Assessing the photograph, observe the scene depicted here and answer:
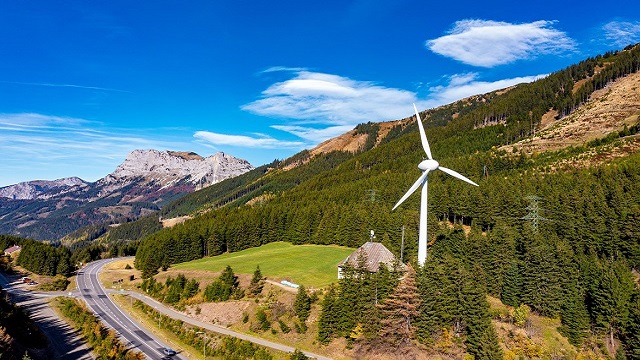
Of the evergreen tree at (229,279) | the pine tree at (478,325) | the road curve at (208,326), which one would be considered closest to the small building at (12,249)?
the road curve at (208,326)

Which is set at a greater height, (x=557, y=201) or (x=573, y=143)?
(x=573, y=143)

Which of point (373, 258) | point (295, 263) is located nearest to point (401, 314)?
point (373, 258)

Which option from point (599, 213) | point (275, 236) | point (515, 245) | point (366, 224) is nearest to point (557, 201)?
point (599, 213)

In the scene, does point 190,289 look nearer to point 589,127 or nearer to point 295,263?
point 295,263

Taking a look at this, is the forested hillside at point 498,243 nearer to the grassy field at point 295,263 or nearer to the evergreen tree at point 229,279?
the grassy field at point 295,263

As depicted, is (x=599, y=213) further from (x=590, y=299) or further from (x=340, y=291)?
(x=340, y=291)

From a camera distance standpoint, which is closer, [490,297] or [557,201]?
[490,297]
